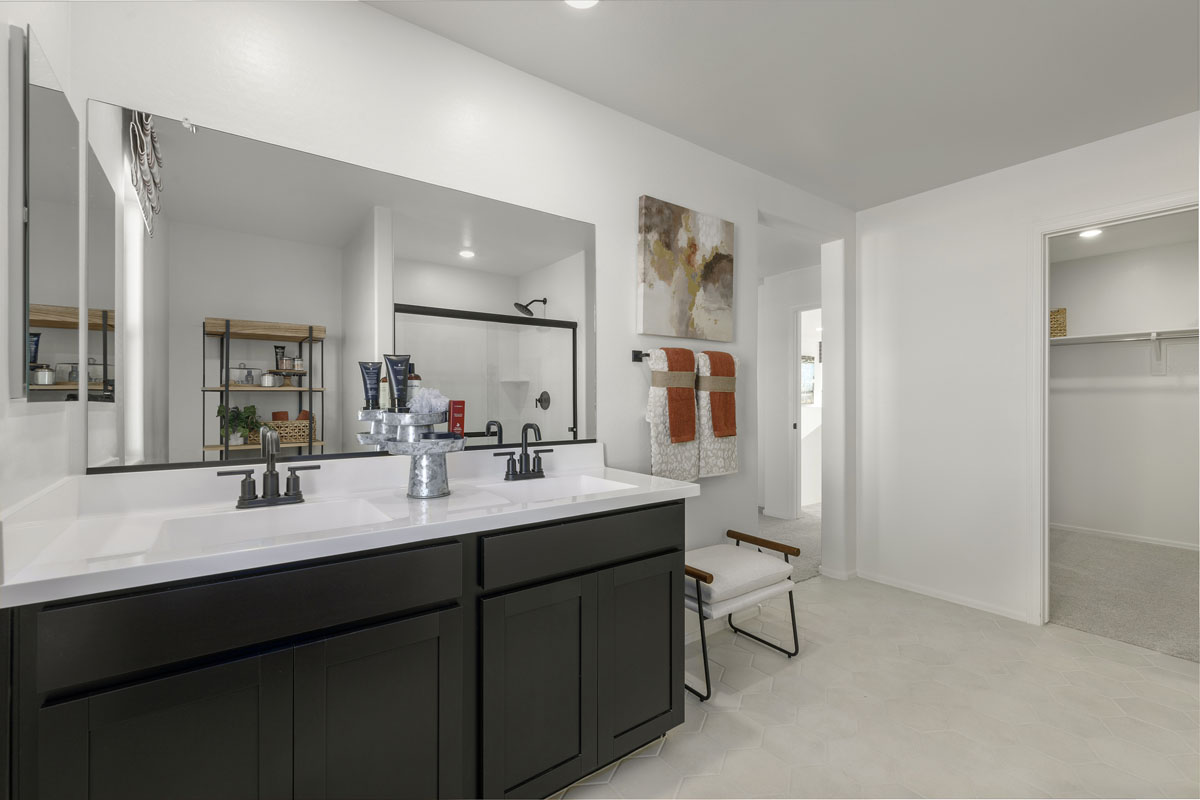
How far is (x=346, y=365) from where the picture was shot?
1.73 m

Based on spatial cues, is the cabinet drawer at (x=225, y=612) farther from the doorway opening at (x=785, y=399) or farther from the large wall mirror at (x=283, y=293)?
the doorway opening at (x=785, y=399)

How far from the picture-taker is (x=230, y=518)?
4.51 ft

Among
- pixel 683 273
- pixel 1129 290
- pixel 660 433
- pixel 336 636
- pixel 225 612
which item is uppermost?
pixel 1129 290

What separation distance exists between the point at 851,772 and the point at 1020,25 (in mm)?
2612

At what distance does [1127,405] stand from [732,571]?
442cm

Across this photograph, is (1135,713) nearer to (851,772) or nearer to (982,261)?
(851,772)

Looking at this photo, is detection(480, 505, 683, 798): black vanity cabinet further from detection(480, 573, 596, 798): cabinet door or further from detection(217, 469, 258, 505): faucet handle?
detection(217, 469, 258, 505): faucet handle

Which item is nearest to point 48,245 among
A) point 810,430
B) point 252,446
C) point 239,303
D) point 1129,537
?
point 239,303

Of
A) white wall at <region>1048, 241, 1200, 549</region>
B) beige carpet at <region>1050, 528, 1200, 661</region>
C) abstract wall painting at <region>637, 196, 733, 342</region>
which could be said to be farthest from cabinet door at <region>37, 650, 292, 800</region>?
white wall at <region>1048, 241, 1200, 549</region>

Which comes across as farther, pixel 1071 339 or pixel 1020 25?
pixel 1071 339

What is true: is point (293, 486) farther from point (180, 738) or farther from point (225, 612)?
point (180, 738)

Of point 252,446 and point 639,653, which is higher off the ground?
point 252,446

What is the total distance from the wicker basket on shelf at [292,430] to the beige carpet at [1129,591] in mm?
3813

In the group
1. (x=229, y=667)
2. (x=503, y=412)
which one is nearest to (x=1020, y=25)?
(x=503, y=412)
